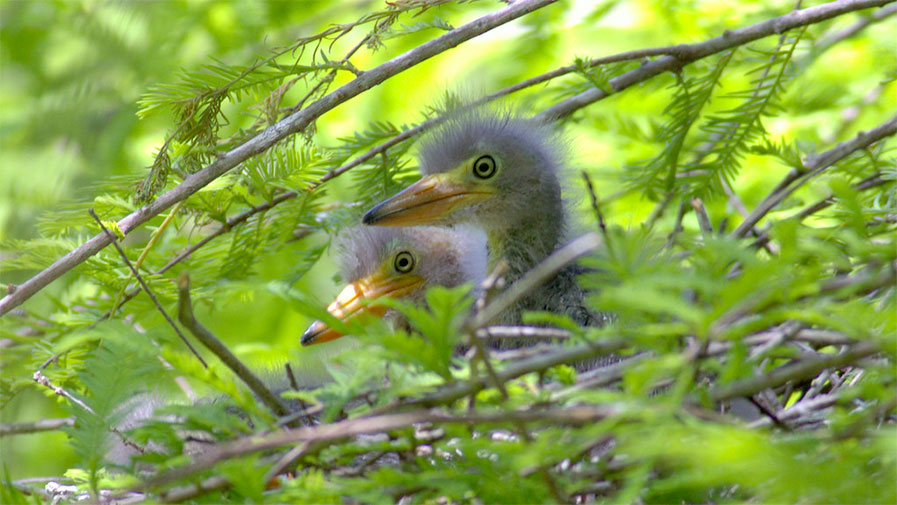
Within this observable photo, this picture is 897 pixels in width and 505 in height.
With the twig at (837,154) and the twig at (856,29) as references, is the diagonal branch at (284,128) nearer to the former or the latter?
the twig at (837,154)

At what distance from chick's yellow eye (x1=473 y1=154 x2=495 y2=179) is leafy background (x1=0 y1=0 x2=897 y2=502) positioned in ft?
0.78

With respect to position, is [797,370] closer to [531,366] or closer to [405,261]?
[531,366]

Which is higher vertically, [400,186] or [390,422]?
[400,186]

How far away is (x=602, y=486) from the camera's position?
1.16 meters

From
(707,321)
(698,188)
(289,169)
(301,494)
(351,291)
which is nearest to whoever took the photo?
(707,321)

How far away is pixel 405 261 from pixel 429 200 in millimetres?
384

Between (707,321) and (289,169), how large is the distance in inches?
52.6

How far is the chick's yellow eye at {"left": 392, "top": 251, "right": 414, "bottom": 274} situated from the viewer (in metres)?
2.73

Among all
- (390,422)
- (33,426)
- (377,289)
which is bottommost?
(390,422)

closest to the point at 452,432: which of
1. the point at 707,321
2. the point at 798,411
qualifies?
the point at 707,321

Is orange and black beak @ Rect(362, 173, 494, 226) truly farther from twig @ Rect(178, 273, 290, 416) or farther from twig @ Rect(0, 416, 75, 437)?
twig @ Rect(178, 273, 290, 416)

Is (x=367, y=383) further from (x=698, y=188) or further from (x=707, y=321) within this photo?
(x=698, y=188)

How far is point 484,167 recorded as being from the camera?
2.46 m

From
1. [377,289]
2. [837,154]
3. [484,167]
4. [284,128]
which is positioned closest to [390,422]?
[284,128]
